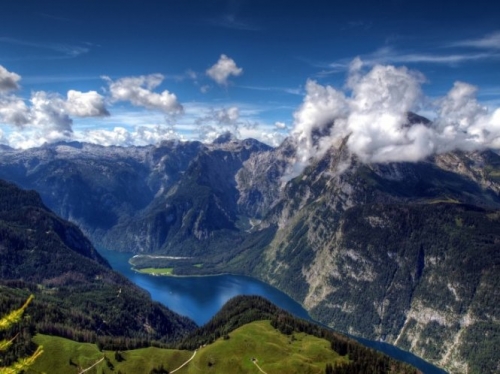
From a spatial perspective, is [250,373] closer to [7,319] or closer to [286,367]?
[286,367]

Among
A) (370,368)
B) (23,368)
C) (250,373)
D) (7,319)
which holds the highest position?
(7,319)

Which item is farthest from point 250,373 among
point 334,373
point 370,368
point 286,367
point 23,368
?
point 23,368

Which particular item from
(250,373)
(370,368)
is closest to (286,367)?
(250,373)

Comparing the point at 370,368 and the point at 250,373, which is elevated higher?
the point at 370,368

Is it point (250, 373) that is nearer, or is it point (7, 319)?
point (7, 319)

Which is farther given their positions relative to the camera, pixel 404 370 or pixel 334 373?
pixel 404 370

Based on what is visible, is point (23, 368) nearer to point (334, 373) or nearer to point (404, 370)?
point (334, 373)

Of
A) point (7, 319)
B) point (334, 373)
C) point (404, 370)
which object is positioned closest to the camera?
point (7, 319)

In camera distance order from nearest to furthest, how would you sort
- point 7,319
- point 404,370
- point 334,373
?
point 7,319 → point 334,373 → point 404,370

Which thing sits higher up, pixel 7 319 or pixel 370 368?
pixel 7 319
